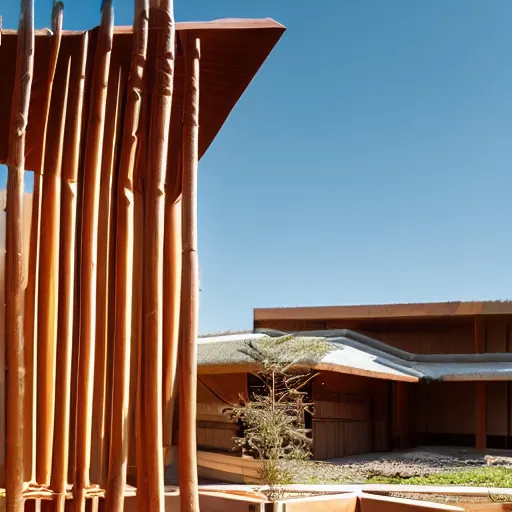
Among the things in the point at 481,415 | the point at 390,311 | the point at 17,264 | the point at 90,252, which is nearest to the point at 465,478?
the point at 481,415

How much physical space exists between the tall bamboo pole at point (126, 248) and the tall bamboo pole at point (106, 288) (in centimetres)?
7

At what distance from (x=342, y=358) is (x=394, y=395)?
3.33m

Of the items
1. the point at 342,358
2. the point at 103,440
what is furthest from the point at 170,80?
the point at 342,358

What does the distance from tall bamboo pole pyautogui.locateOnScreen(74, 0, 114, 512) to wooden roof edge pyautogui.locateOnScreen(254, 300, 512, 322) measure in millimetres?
11747

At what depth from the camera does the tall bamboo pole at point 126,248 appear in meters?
4.01

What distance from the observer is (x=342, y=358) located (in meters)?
12.3

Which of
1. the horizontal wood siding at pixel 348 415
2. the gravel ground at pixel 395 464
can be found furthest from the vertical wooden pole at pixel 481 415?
the horizontal wood siding at pixel 348 415

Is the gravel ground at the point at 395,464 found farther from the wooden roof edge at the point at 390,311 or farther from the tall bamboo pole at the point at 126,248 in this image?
the tall bamboo pole at the point at 126,248

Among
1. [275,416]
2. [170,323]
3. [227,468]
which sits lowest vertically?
[227,468]

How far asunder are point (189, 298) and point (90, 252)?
58 cm

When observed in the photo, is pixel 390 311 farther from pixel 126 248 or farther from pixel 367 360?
pixel 126 248

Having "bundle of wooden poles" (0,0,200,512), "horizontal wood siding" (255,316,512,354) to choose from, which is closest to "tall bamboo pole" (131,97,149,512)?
"bundle of wooden poles" (0,0,200,512)

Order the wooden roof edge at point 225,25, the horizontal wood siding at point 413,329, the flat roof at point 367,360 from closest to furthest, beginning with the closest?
the wooden roof edge at point 225,25
the flat roof at point 367,360
the horizontal wood siding at point 413,329

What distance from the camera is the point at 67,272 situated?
13.7 ft
